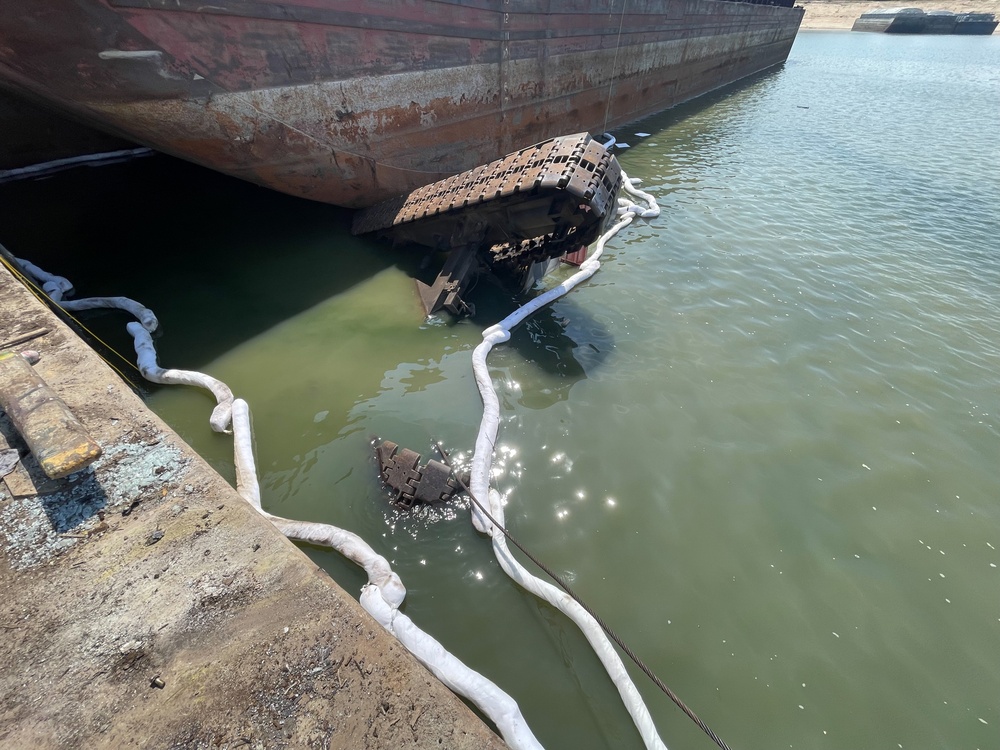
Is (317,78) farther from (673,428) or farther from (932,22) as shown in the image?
(932,22)

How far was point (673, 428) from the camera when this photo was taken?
4949mm

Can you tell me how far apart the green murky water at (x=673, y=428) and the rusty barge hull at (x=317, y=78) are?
164 centimetres

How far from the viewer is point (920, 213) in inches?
406

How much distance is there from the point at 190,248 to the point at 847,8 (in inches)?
3960

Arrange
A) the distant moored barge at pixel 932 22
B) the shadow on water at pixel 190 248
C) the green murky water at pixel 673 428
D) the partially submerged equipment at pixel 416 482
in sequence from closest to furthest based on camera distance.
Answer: the green murky water at pixel 673 428 < the partially submerged equipment at pixel 416 482 < the shadow on water at pixel 190 248 < the distant moored barge at pixel 932 22

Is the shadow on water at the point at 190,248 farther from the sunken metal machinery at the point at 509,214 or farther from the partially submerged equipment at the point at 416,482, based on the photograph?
the partially submerged equipment at the point at 416,482

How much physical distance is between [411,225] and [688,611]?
647 cm

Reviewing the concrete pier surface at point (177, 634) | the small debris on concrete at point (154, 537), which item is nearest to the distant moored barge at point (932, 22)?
the concrete pier surface at point (177, 634)

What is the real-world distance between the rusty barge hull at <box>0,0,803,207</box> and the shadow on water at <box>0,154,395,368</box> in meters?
1.18

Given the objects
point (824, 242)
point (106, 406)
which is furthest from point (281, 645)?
point (824, 242)

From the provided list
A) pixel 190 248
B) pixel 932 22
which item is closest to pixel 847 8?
pixel 932 22

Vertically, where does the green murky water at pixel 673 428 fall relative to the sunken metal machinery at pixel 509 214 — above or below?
below

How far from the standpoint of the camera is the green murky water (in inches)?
127

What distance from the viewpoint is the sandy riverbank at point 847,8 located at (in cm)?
6156
